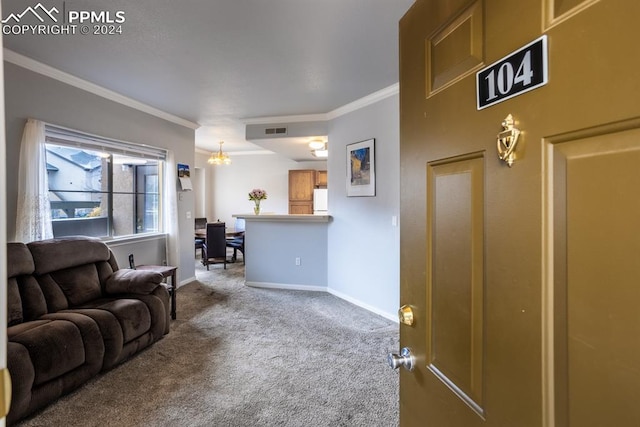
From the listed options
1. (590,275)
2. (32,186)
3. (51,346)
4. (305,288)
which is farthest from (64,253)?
(590,275)

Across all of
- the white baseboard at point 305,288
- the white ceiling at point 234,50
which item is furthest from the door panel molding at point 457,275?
the white baseboard at point 305,288

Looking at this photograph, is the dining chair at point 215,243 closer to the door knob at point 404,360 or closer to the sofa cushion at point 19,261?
the sofa cushion at point 19,261

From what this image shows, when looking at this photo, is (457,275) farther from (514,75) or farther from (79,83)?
(79,83)

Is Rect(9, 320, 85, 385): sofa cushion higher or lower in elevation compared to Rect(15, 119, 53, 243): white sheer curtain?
lower

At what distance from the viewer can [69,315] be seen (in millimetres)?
2312

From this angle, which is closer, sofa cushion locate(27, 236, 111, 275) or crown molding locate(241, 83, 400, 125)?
sofa cushion locate(27, 236, 111, 275)

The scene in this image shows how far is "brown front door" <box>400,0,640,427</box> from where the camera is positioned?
0.39 meters

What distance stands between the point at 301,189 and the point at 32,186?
15.8ft

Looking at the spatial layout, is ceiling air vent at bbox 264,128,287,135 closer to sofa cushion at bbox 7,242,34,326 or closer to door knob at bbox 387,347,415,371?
sofa cushion at bbox 7,242,34,326

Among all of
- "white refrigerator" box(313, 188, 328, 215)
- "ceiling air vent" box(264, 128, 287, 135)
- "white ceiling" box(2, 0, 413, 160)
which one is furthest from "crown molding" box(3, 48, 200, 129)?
→ "white refrigerator" box(313, 188, 328, 215)

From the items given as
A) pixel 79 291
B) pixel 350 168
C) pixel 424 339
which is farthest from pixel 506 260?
pixel 350 168

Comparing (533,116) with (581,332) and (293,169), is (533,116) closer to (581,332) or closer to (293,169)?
(581,332)

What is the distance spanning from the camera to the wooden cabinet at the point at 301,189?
7078mm

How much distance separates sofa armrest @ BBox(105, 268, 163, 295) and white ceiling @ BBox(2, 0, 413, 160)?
191 cm
